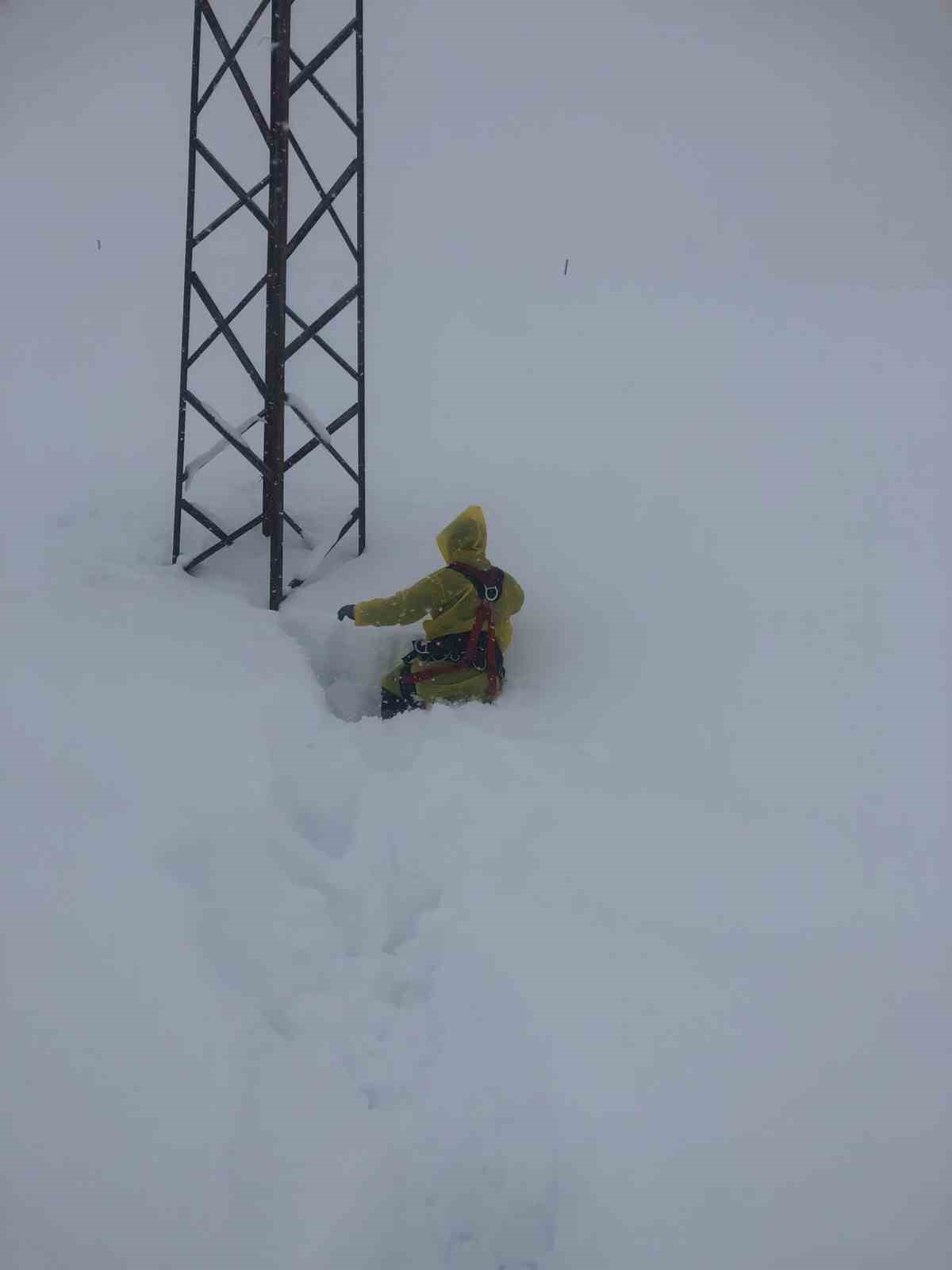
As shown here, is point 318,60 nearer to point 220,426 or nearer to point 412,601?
point 220,426

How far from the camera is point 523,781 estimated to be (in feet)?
12.1

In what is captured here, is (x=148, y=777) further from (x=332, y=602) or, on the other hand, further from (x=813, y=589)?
(x=813, y=589)

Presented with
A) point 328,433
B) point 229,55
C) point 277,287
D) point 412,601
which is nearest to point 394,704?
point 412,601

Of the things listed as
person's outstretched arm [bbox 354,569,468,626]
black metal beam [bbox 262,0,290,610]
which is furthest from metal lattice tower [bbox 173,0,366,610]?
person's outstretched arm [bbox 354,569,468,626]

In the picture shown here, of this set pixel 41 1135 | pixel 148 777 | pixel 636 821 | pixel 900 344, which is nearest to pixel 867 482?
pixel 900 344

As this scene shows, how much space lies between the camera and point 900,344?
660 cm

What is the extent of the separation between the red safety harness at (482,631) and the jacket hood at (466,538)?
0.16 feet

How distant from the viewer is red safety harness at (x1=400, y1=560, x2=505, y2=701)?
416cm

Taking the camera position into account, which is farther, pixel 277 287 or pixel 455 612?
pixel 277 287

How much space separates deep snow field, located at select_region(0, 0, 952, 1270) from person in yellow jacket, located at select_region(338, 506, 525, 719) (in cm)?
25

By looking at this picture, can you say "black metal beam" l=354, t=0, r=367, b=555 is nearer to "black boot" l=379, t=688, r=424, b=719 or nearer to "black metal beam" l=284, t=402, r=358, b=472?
"black metal beam" l=284, t=402, r=358, b=472

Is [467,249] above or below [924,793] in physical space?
above

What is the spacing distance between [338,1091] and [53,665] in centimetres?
233

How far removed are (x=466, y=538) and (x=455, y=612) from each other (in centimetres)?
37
